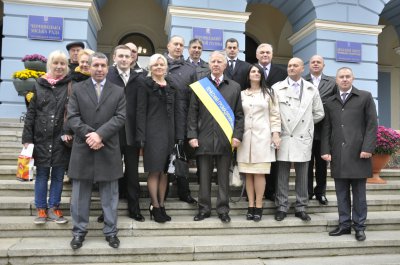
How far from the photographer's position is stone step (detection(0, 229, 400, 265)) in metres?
3.55

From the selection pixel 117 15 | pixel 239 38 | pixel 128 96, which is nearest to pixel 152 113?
pixel 128 96

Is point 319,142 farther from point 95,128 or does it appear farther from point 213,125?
point 95,128

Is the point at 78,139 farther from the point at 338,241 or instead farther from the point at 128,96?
the point at 338,241

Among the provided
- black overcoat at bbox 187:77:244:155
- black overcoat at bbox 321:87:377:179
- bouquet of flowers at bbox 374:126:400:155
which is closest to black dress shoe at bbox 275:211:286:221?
black overcoat at bbox 321:87:377:179

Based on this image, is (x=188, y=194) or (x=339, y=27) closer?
(x=188, y=194)

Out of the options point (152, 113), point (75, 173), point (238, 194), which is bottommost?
point (238, 194)

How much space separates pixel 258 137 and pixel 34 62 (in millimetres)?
5451

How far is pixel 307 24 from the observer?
968 centimetres

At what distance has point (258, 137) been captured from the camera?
13.9ft

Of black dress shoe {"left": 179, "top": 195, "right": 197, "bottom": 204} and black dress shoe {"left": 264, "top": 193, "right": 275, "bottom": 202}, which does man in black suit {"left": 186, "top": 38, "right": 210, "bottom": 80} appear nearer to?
black dress shoe {"left": 179, "top": 195, "right": 197, "bottom": 204}

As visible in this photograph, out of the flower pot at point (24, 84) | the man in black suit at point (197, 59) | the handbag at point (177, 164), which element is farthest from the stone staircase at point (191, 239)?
the flower pot at point (24, 84)

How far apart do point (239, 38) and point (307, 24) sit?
2.03 m

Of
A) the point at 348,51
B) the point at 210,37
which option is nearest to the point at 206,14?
the point at 210,37

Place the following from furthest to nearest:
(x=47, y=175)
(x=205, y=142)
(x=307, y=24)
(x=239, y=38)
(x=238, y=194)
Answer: (x=307, y=24) < (x=239, y=38) < (x=238, y=194) < (x=205, y=142) < (x=47, y=175)
